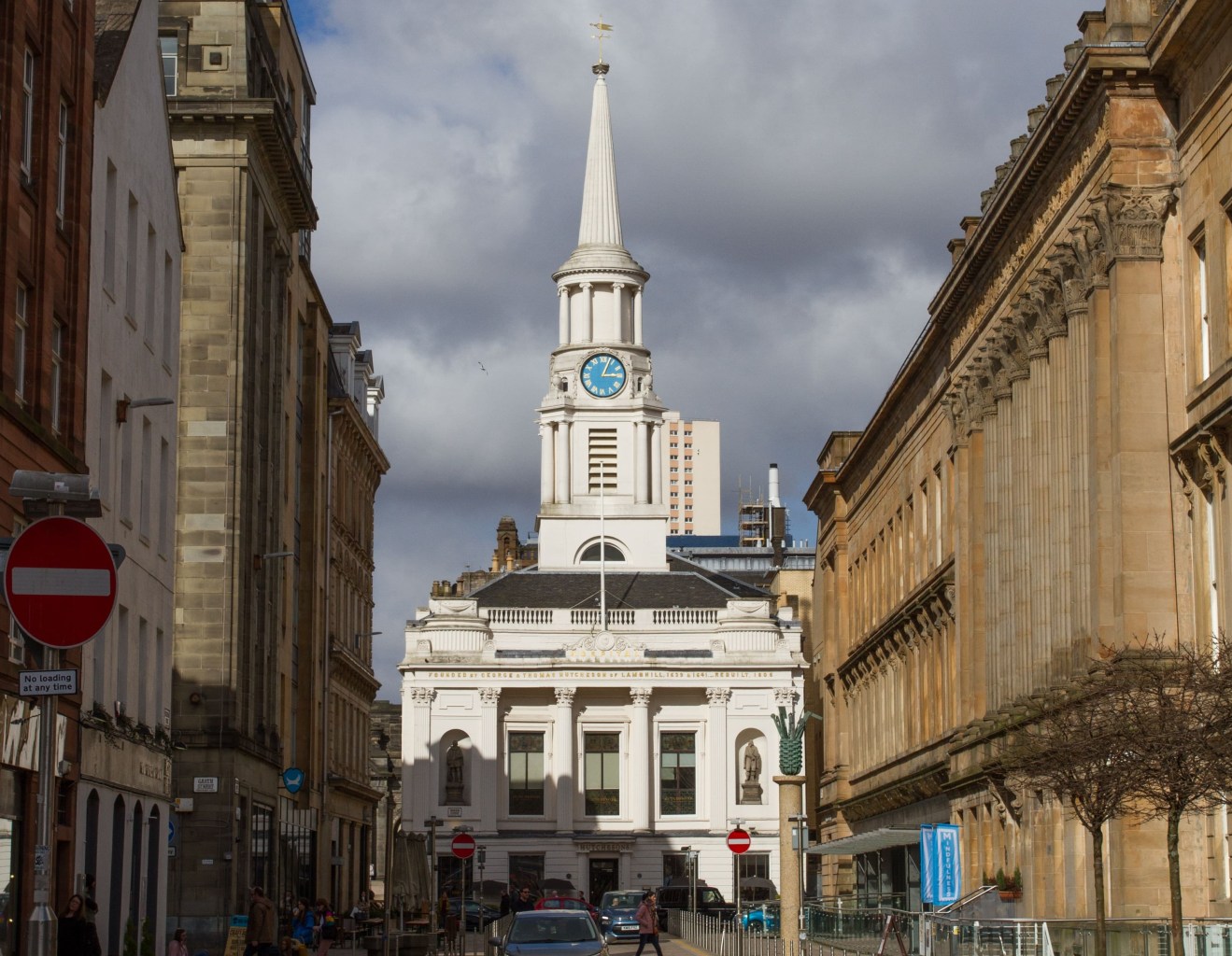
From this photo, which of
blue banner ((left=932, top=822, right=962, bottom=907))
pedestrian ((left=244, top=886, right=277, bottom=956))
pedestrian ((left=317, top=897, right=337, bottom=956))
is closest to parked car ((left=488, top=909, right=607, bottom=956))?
pedestrian ((left=244, top=886, right=277, bottom=956))

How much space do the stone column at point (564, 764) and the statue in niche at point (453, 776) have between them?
4546mm

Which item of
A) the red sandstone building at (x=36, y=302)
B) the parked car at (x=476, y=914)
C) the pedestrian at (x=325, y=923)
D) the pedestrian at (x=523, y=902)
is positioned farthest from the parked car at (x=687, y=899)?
the red sandstone building at (x=36, y=302)

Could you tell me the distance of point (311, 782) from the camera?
2714 inches

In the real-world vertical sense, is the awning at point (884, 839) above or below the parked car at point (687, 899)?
above

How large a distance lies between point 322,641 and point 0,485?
151 ft

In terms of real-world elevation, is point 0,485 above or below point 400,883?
above

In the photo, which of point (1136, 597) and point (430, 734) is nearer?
point (1136, 597)

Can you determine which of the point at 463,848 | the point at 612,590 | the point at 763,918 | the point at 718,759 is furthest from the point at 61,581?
the point at 612,590

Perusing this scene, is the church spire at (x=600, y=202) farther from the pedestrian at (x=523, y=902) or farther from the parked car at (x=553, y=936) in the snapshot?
the parked car at (x=553, y=936)

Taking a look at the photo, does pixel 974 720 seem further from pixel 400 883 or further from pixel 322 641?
pixel 322 641

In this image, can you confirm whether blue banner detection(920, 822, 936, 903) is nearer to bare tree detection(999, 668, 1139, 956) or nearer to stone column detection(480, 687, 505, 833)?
bare tree detection(999, 668, 1139, 956)

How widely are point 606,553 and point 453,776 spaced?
18.1 m

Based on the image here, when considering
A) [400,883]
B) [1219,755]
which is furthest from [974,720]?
[1219,755]

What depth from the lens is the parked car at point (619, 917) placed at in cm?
6825
